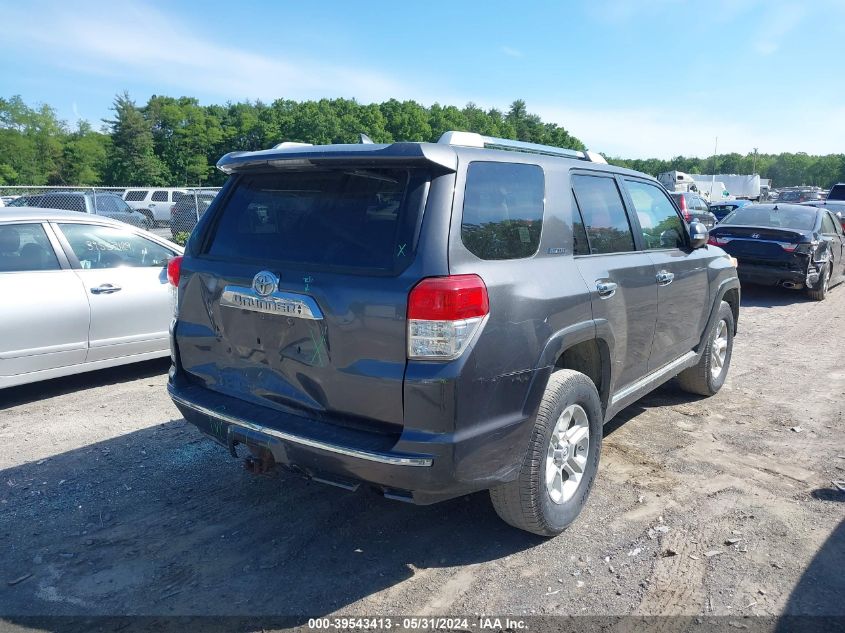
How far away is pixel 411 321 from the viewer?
8.93ft

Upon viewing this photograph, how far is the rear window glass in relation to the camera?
9.52ft

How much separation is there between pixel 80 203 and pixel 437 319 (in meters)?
16.7

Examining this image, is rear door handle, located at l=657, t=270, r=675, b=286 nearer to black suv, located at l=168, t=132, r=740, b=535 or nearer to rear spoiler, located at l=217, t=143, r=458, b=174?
black suv, located at l=168, t=132, r=740, b=535

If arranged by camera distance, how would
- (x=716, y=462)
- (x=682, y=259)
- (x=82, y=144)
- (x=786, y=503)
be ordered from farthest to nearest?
1. (x=82, y=144)
2. (x=682, y=259)
3. (x=716, y=462)
4. (x=786, y=503)

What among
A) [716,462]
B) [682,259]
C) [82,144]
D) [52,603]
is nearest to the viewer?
[52,603]

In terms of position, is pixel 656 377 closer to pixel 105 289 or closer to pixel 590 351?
pixel 590 351

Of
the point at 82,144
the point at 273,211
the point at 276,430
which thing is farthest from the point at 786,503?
the point at 82,144

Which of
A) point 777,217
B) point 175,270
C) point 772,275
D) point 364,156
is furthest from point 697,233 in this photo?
point 777,217

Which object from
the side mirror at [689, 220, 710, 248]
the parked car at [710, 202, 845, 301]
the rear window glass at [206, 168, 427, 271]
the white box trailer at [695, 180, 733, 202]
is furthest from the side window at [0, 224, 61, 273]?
the white box trailer at [695, 180, 733, 202]

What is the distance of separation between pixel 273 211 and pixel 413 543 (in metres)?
1.87

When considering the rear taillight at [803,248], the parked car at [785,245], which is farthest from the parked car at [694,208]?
the rear taillight at [803,248]

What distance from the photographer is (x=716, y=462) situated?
14.8ft

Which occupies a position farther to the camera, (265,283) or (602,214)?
(602,214)

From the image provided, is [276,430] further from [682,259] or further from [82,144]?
[82,144]
